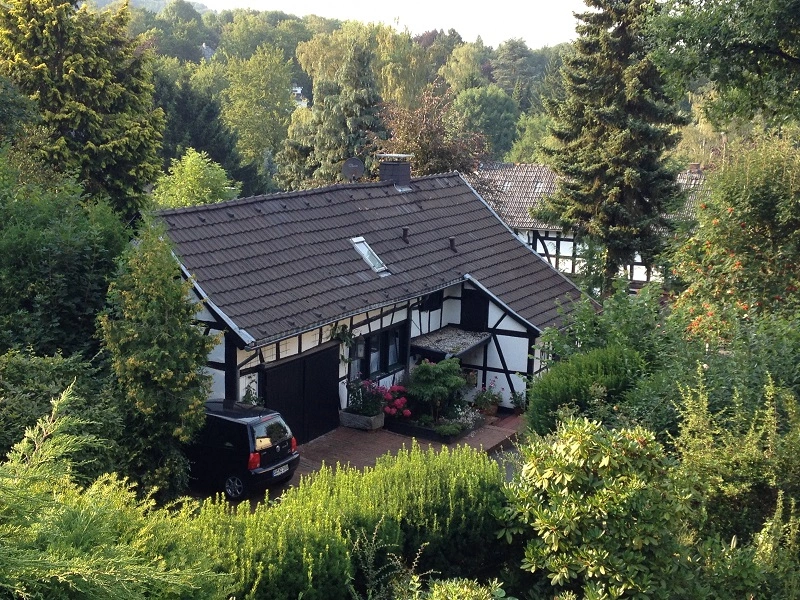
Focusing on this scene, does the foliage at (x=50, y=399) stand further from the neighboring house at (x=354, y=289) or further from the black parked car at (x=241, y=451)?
the neighboring house at (x=354, y=289)

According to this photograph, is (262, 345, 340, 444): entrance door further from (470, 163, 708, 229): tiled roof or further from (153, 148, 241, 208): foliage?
(470, 163, 708, 229): tiled roof

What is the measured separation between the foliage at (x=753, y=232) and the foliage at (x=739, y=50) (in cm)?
177

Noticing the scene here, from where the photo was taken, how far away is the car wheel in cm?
1255

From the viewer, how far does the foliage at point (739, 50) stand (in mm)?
13469

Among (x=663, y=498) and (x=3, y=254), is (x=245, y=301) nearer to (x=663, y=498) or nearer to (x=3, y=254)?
(x=3, y=254)

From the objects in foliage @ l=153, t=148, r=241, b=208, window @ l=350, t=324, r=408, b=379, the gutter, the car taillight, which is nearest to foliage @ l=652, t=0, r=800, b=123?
the gutter

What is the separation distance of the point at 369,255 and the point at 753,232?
24.8 ft

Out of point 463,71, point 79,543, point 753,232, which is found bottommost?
point 79,543

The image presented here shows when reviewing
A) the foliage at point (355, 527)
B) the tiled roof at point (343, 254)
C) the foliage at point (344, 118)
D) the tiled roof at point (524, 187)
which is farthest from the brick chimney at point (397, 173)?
the foliage at point (344, 118)

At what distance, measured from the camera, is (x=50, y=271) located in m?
13.5

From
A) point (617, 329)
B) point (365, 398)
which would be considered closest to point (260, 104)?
point (365, 398)

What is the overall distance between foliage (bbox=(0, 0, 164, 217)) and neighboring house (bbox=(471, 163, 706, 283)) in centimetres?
1281

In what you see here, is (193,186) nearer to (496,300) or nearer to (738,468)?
(496,300)

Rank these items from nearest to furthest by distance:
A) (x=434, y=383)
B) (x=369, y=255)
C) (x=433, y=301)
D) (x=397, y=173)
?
(x=434, y=383), (x=369, y=255), (x=433, y=301), (x=397, y=173)
